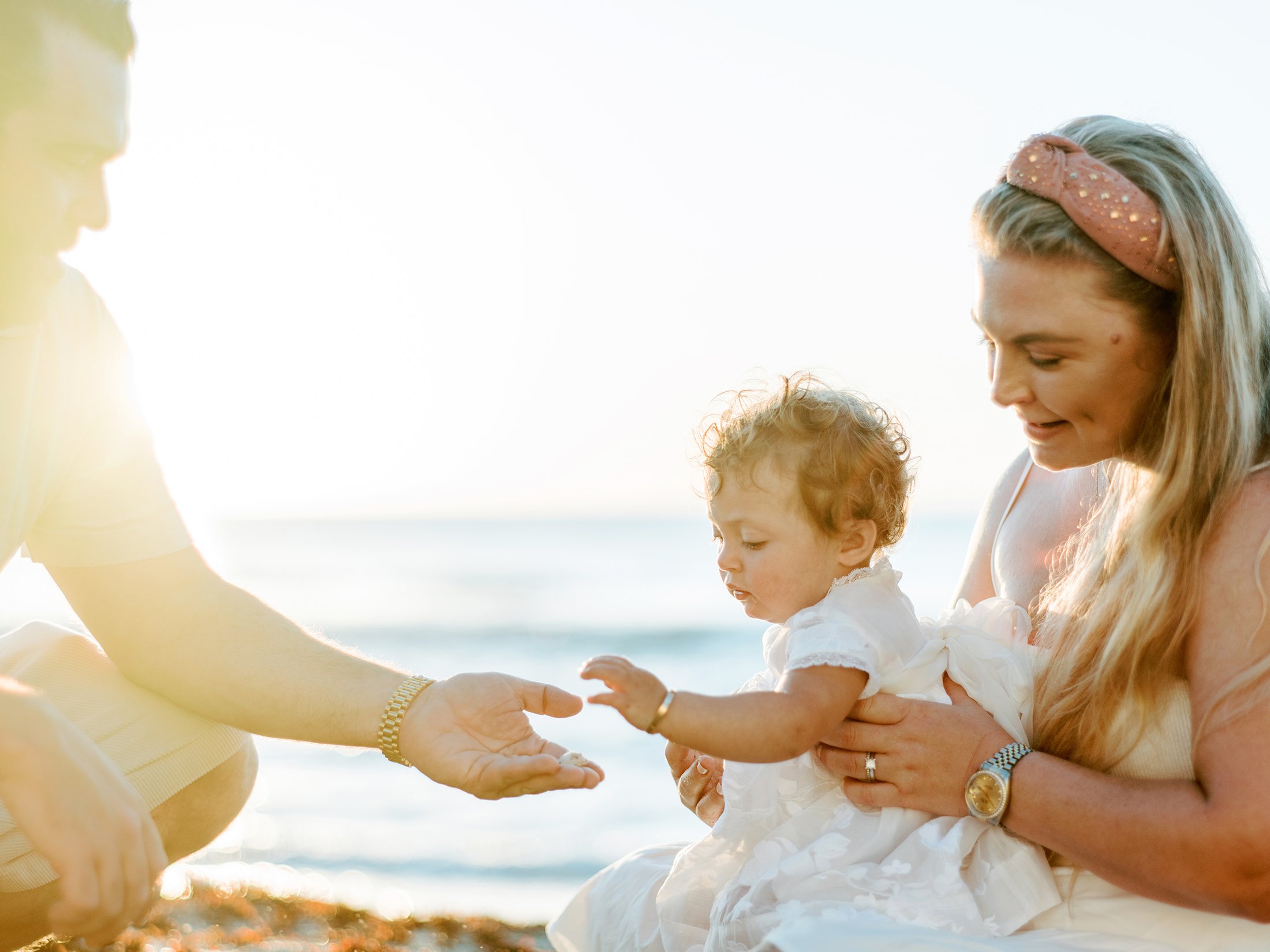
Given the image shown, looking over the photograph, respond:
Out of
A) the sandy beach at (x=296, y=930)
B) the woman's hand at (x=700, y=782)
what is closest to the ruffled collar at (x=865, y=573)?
the woman's hand at (x=700, y=782)

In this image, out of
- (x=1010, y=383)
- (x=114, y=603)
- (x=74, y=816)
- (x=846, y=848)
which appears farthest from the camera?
(x=114, y=603)

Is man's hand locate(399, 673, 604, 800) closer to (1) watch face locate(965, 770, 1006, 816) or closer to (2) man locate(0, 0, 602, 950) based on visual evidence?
(2) man locate(0, 0, 602, 950)

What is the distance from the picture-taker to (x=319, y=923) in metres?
4.68

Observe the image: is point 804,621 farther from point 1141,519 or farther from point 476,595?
point 476,595

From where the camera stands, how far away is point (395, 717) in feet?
8.12

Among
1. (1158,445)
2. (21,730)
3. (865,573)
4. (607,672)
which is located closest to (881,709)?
(865,573)

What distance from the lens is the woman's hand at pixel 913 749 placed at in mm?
2166

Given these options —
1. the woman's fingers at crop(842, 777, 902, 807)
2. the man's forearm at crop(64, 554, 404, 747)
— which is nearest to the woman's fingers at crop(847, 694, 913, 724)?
the woman's fingers at crop(842, 777, 902, 807)

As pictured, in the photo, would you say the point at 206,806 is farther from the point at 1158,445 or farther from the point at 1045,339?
the point at 1158,445

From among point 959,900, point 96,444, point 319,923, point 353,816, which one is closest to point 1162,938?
point 959,900

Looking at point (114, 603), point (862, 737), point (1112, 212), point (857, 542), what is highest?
point (1112, 212)

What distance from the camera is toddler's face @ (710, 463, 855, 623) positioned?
246 centimetres

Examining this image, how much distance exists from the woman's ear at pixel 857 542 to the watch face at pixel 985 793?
58 cm

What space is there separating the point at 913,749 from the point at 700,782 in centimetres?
64
